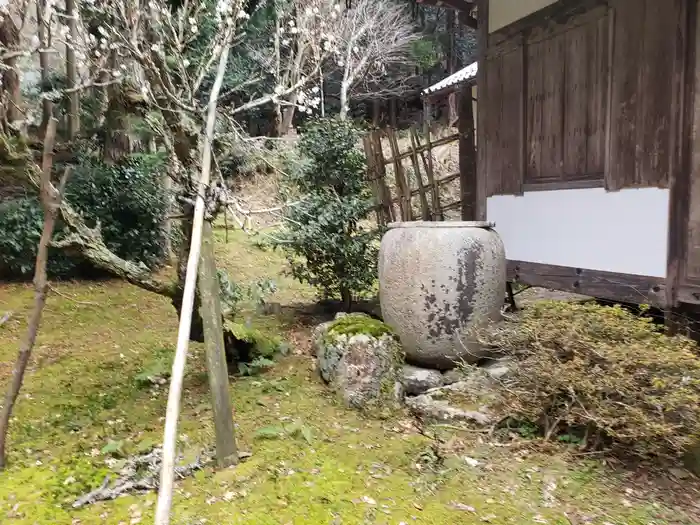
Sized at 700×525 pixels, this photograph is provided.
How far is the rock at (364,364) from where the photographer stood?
15.5 ft

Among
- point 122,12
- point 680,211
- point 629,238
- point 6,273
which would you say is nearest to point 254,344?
point 122,12

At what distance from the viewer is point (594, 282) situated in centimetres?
515

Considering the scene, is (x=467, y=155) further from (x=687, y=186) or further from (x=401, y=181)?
(x=687, y=186)

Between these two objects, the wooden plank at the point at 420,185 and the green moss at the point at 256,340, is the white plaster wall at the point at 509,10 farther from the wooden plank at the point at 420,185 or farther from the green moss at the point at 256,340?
the green moss at the point at 256,340

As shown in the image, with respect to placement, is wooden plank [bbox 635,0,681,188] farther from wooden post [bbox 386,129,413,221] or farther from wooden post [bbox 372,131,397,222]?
wooden post [bbox 372,131,397,222]

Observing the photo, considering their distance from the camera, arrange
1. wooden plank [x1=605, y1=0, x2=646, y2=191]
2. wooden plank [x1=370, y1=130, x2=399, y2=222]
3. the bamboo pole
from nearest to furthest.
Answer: the bamboo pole < wooden plank [x1=605, y1=0, x2=646, y2=191] < wooden plank [x1=370, y1=130, x2=399, y2=222]

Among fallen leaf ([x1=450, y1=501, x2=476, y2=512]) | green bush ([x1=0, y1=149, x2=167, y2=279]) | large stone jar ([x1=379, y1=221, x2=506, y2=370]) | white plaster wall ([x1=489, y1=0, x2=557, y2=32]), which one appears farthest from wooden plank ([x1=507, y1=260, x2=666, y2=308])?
green bush ([x1=0, y1=149, x2=167, y2=279])

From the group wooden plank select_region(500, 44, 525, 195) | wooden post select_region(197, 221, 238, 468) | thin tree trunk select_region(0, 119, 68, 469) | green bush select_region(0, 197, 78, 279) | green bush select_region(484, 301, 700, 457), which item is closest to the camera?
green bush select_region(484, 301, 700, 457)

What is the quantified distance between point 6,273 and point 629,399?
31.1 feet

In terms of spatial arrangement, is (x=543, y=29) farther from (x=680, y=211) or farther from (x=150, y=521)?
(x=150, y=521)

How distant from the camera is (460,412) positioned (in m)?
4.43

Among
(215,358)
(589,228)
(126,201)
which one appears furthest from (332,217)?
(126,201)

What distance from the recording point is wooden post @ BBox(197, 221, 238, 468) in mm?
3578

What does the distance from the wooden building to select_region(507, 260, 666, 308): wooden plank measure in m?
0.01
